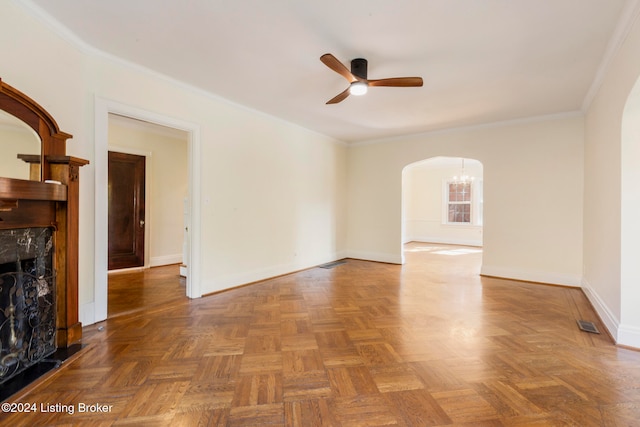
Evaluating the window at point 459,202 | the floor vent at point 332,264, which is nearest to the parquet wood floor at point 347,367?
the floor vent at point 332,264

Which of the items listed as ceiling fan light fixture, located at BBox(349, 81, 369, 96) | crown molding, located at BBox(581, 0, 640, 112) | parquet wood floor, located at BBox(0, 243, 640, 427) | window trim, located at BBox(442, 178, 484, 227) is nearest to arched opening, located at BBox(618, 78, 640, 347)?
parquet wood floor, located at BBox(0, 243, 640, 427)

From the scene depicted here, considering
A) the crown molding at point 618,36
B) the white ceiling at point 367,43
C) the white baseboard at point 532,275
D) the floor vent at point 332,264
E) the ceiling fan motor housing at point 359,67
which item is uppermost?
the white ceiling at point 367,43

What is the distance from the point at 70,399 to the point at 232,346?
40.6 inches

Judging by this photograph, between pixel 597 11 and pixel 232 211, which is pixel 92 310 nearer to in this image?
pixel 232 211

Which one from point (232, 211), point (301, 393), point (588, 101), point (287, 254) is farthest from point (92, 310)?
point (588, 101)

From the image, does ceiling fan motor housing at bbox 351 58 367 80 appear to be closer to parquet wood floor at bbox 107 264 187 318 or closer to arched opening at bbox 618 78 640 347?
arched opening at bbox 618 78 640 347

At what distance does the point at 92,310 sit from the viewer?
111 inches

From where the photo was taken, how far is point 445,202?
9664 mm

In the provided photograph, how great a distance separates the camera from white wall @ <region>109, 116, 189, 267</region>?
17.4 ft

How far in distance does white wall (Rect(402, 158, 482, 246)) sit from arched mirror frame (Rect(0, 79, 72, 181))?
27.3 feet

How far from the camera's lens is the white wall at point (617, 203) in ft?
7.98

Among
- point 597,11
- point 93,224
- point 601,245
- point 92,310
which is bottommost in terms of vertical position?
point 92,310

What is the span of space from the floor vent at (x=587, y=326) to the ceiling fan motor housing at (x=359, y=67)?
3.26 meters

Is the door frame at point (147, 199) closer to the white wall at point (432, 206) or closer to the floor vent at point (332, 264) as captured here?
the floor vent at point (332, 264)
